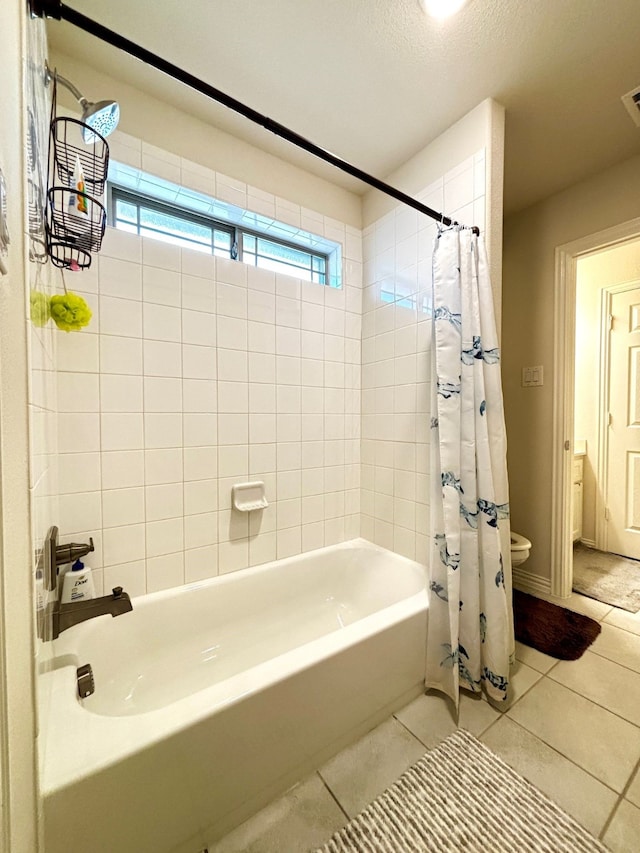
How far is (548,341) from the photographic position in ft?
6.88

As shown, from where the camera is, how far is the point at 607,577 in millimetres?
2318

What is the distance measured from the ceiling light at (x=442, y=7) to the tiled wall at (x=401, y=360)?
48 centimetres

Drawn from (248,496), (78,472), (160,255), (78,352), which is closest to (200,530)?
(248,496)

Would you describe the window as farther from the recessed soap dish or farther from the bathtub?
the bathtub

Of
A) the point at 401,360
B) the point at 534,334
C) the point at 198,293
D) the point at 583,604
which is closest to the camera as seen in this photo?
the point at 198,293

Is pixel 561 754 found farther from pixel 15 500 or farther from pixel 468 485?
pixel 15 500

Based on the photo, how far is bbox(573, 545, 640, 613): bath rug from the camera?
2061 mm

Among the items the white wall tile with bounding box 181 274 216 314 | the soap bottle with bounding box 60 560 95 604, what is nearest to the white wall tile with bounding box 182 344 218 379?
the white wall tile with bounding box 181 274 216 314

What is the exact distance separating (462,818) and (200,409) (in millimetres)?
1686

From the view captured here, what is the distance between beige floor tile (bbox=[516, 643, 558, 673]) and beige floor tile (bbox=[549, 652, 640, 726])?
0.09ft

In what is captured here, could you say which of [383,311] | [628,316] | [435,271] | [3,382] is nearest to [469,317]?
[435,271]

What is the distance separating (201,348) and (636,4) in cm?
198

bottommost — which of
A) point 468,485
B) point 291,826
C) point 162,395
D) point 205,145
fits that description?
point 291,826

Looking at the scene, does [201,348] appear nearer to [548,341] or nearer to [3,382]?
[3,382]
